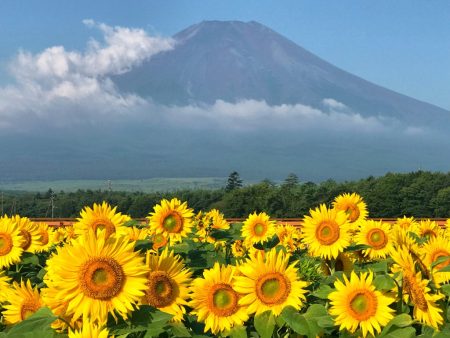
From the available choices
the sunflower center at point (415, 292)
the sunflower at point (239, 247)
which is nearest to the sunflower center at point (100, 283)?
the sunflower center at point (415, 292)

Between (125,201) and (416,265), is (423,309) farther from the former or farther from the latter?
(125,201)

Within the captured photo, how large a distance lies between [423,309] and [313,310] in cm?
62

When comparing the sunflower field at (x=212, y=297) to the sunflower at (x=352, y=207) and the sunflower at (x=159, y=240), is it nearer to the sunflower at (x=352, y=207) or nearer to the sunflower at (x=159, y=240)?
the sunflower at (x=159, y=240)

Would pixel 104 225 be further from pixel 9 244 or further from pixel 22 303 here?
pixel 22 303

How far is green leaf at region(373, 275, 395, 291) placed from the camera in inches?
139

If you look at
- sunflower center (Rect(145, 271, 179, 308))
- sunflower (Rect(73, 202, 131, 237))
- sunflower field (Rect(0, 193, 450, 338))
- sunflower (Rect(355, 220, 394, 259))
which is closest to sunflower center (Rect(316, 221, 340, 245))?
sunflower (Rect(355, 220, 394, 259))

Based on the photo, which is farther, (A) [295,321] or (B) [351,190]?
(B) [351,190]

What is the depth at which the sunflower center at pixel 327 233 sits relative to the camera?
605 centimetres

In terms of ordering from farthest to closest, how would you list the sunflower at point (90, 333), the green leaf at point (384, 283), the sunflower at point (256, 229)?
the sunflower at point (256, 229) → the green leaf at point (384, 283) → the sunflower at point (90, 333)

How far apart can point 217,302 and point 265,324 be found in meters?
0.34

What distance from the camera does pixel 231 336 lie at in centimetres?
382

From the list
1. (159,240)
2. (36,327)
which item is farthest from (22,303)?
(159,240)

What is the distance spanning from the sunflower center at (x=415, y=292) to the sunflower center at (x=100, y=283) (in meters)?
1.60

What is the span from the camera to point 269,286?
3.85 m
